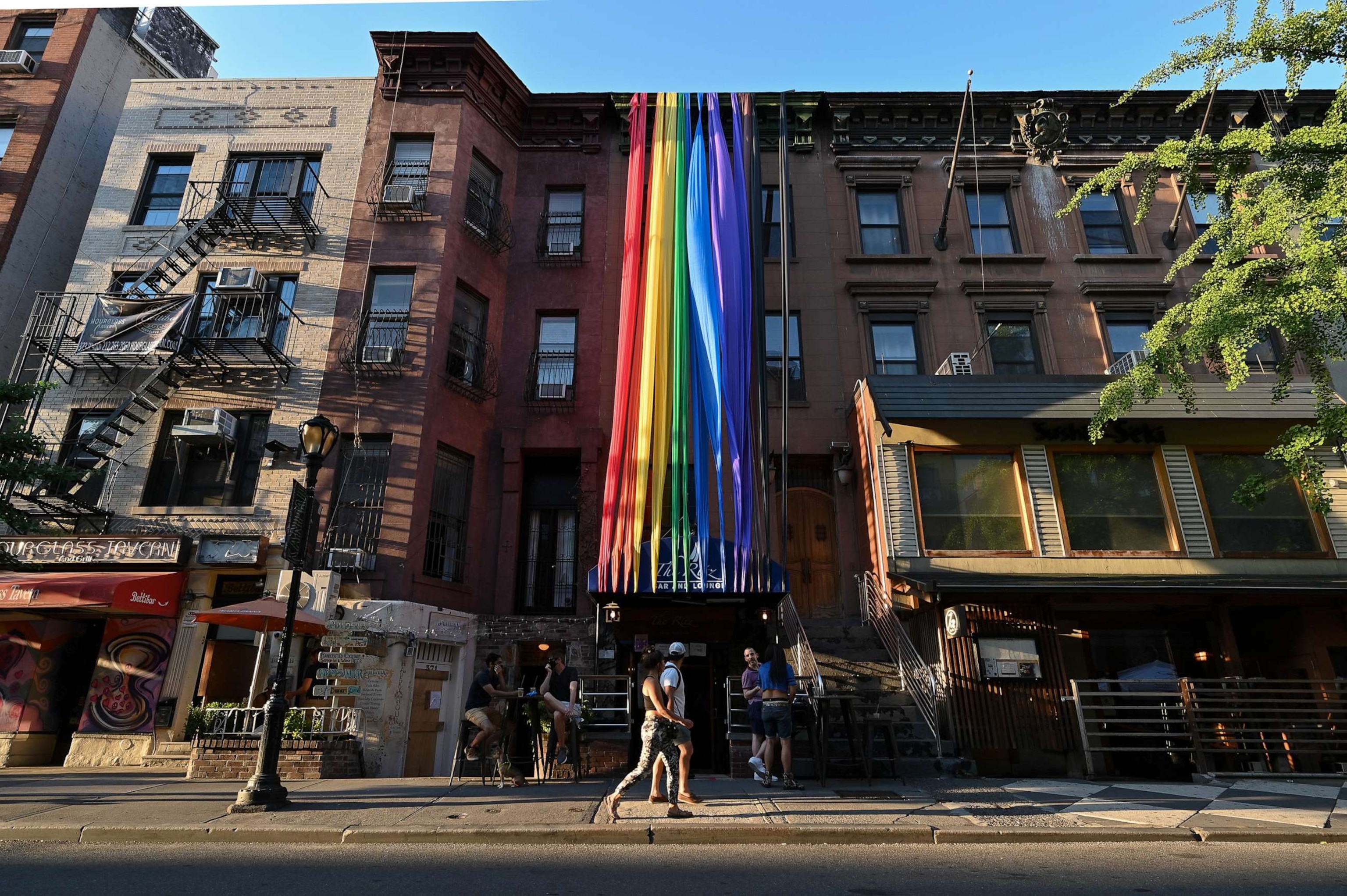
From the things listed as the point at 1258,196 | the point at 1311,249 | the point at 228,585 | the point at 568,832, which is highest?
the point at 1258,196

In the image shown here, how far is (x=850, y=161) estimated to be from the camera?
1906 centimetres

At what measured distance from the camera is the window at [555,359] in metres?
16.8

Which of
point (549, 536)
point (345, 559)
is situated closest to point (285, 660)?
point (345, 559)

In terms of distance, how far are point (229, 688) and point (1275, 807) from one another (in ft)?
53.7

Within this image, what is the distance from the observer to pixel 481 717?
385 inches

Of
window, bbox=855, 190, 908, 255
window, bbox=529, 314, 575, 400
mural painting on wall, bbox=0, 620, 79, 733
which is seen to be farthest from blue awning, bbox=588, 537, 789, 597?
mural painting on wall, bbox=0, 620, 79, 733

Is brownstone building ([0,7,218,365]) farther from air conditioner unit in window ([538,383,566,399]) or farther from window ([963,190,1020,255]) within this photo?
window ([963,190,1020,255])

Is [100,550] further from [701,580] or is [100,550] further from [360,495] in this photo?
[701,580]

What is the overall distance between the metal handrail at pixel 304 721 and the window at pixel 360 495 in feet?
9.54

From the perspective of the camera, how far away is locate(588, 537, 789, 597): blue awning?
501 inches

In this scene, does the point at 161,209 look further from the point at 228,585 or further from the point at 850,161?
the point at 850,161

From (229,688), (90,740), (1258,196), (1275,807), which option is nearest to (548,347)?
(229,688)

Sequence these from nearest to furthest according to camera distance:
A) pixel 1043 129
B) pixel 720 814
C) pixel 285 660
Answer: pixel 720 814 → pixel 285 660 → pixel 1043 129

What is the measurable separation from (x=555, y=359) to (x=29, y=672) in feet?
39.1
